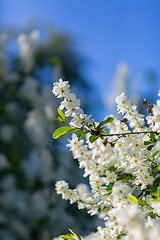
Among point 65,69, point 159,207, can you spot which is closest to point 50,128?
point 65,69

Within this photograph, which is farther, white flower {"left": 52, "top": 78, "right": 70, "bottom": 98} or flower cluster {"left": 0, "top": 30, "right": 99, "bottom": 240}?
flower cluster {"left": 0, "top": 30, "right": 99, "bottom": 240}

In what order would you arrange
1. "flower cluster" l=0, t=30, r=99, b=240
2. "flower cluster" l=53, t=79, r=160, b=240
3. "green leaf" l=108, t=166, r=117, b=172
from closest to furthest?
"flower cluster" l=53, t=79, r=160, b=240 < "green leaf" l=108, t=166, r=117, b=172 < "flower cluster" l=0, t=30, r=99, b=240

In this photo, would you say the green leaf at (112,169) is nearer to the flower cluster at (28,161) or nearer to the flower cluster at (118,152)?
the flower cluster at (118,152)

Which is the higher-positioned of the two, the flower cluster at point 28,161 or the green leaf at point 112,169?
the flower cluster at point 28,161

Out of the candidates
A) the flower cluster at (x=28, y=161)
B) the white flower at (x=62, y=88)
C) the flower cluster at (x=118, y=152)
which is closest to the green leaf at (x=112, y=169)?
the flower cluster at (x=118, y=152)

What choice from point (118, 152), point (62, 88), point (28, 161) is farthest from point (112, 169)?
point (28, 161)

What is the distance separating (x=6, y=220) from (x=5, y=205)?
176 mm

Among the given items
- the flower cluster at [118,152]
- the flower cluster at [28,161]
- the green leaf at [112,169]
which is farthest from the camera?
the flower cluster at [28,161]

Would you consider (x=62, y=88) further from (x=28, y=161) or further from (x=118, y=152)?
(x=28, y=161)

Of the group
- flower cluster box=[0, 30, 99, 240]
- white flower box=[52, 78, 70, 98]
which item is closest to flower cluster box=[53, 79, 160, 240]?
white flower box=[52, 78, 70, 98]

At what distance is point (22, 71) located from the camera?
4.57 m

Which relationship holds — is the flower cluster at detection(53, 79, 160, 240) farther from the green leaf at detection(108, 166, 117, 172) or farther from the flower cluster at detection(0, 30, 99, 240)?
the flower cluster at detection(0, 30, 99, 240)

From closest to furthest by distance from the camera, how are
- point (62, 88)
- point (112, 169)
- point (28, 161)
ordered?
point (62, 88) < point (112, 169) < point (28, 161)

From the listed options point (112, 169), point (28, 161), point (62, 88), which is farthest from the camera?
point (28, 161)
